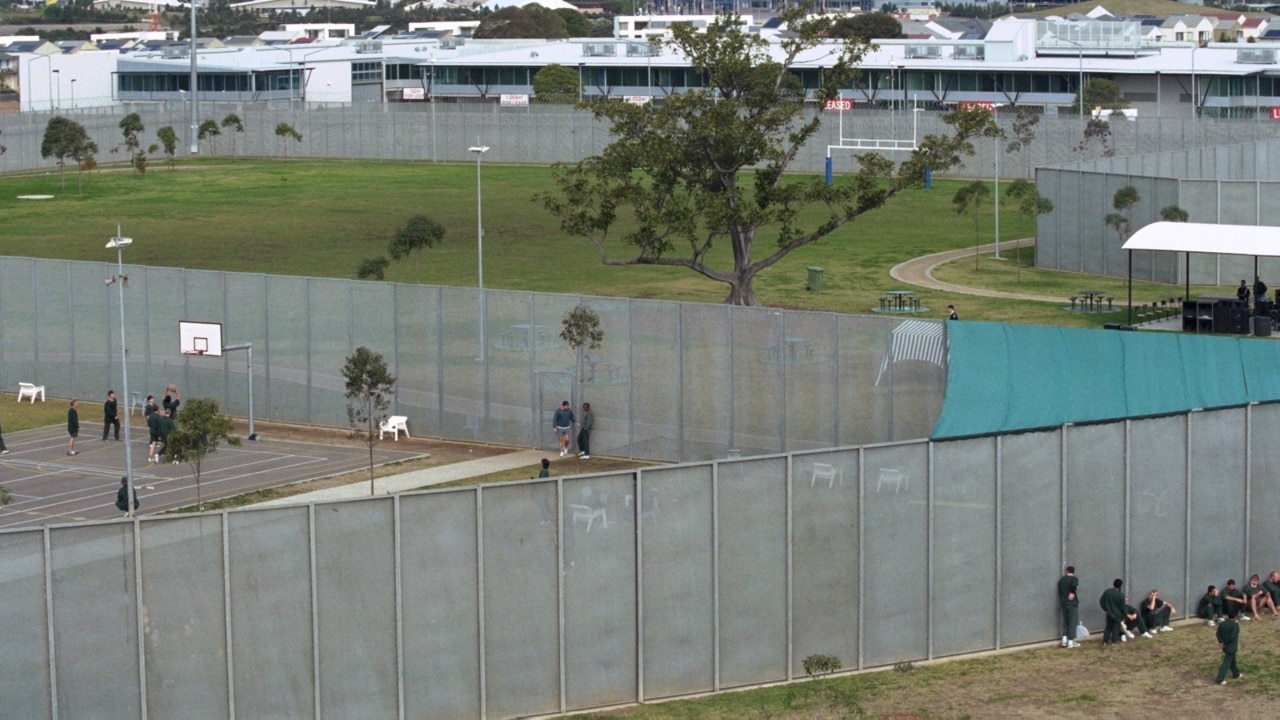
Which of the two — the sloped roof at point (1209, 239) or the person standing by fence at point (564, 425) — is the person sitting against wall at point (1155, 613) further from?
the sloped roof at point (1209, 239)

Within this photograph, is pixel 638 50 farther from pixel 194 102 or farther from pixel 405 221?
pixel 405 221

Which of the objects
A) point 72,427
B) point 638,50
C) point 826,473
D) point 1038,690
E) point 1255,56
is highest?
point 638,50

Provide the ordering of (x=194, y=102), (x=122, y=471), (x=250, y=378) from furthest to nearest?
1. (x=194, y=102)
2. (x=250, y=378)
3. (x=122, y=471)

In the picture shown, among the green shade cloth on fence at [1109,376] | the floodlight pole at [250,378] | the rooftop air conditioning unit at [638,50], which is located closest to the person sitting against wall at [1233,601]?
the green shade cloth on fence at [1109,376]

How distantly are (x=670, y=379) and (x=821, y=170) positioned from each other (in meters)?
64.6

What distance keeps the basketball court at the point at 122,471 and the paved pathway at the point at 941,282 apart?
23163mm

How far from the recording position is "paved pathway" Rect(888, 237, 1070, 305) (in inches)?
2238

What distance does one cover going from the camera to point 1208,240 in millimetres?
48688

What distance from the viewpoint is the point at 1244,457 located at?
28.2 meters

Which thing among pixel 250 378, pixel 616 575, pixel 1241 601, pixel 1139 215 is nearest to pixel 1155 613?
pixel 1241 601

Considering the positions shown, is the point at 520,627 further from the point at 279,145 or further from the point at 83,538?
the point at 279,145

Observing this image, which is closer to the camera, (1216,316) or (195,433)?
(195,433)

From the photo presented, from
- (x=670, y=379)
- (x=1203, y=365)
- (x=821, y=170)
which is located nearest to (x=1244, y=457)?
(x=1203, y=365)

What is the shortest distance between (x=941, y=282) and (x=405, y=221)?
85.2 ft
